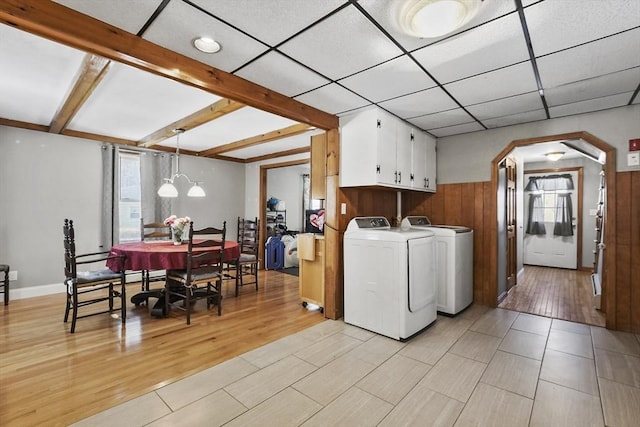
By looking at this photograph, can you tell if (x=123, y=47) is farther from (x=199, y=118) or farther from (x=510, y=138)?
(x=510, y=138)

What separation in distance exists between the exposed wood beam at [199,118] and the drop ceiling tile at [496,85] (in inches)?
79.8

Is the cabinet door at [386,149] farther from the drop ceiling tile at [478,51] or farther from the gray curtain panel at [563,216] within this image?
the gray curtain panel at [563,216]

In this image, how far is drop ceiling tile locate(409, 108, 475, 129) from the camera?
11.1 feet

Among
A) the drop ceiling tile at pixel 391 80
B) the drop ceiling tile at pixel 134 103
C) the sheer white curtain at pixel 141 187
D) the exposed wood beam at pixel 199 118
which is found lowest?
the sheer white curtain at pixel 141 187

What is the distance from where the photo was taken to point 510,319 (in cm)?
348

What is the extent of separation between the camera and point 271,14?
5.60ft

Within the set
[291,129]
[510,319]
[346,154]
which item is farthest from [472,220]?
[291,129]

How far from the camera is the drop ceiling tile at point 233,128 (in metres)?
3.81

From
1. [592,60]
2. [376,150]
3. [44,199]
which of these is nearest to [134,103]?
[44,199]

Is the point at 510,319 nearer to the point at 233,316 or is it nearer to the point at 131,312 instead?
the point at 233,316

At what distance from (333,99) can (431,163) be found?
6.50 ft

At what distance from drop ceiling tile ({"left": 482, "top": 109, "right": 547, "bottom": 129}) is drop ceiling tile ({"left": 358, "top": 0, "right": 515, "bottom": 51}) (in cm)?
207

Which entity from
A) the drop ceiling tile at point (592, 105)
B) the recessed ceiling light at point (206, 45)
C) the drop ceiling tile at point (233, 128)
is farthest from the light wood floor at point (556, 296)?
the recessed ceiling light at point (206, 45)

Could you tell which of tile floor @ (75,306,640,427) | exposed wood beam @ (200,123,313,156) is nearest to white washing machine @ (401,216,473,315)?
tile floor @ (75,306,640,427)
